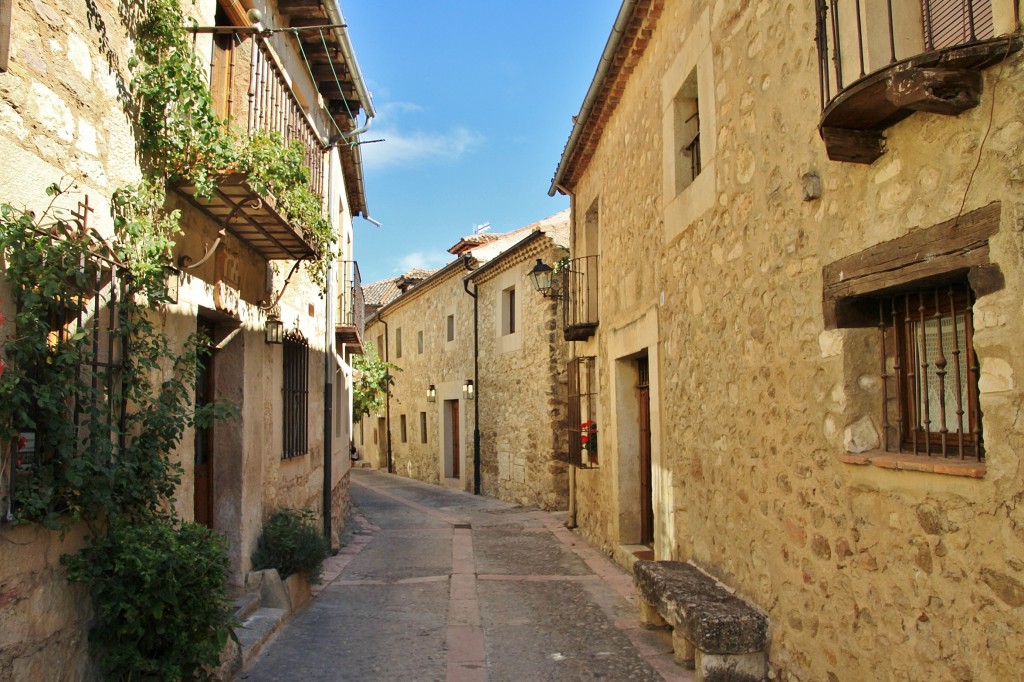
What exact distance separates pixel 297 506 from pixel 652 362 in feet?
12.3

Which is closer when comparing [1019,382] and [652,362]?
[1019,382]

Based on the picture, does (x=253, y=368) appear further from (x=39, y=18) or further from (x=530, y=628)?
(x=39, y=18)

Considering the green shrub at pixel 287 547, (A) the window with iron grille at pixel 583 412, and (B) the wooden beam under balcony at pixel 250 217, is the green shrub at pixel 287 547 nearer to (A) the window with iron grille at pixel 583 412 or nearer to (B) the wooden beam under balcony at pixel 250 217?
(B) the wooden beam under balcony at pixel 250 217

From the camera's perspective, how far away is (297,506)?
7.88 meters

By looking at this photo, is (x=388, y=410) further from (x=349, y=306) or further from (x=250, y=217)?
(x=250, y=217)

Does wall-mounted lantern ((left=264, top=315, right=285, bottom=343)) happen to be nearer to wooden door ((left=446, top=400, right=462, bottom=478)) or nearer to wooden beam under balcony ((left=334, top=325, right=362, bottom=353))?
wooden beam under balcony ((left=334, top=325, right=362, bottom=353))

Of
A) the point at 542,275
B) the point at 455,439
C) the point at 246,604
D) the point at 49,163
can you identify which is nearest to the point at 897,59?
the point at 49,163

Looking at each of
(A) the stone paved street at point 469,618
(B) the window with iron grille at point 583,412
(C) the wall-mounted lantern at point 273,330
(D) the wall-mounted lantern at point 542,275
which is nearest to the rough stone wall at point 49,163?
(A) the stone paved street at point 469,618

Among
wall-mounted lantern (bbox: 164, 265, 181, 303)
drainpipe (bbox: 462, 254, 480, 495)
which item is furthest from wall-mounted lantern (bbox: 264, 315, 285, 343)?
drainpipe (bbox: 462, 254, 480, 495)

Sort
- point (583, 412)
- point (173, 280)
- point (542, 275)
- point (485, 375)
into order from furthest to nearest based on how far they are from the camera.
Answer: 1. point (485, 375)
2. point (542, 275)
3. point (583, 412)
4. point (173, 280)

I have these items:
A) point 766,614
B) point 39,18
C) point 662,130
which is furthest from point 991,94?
point 662,130

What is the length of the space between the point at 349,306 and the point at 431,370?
392 inches

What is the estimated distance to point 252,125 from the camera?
556 cm

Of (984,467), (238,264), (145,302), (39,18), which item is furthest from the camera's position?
(238,264)
